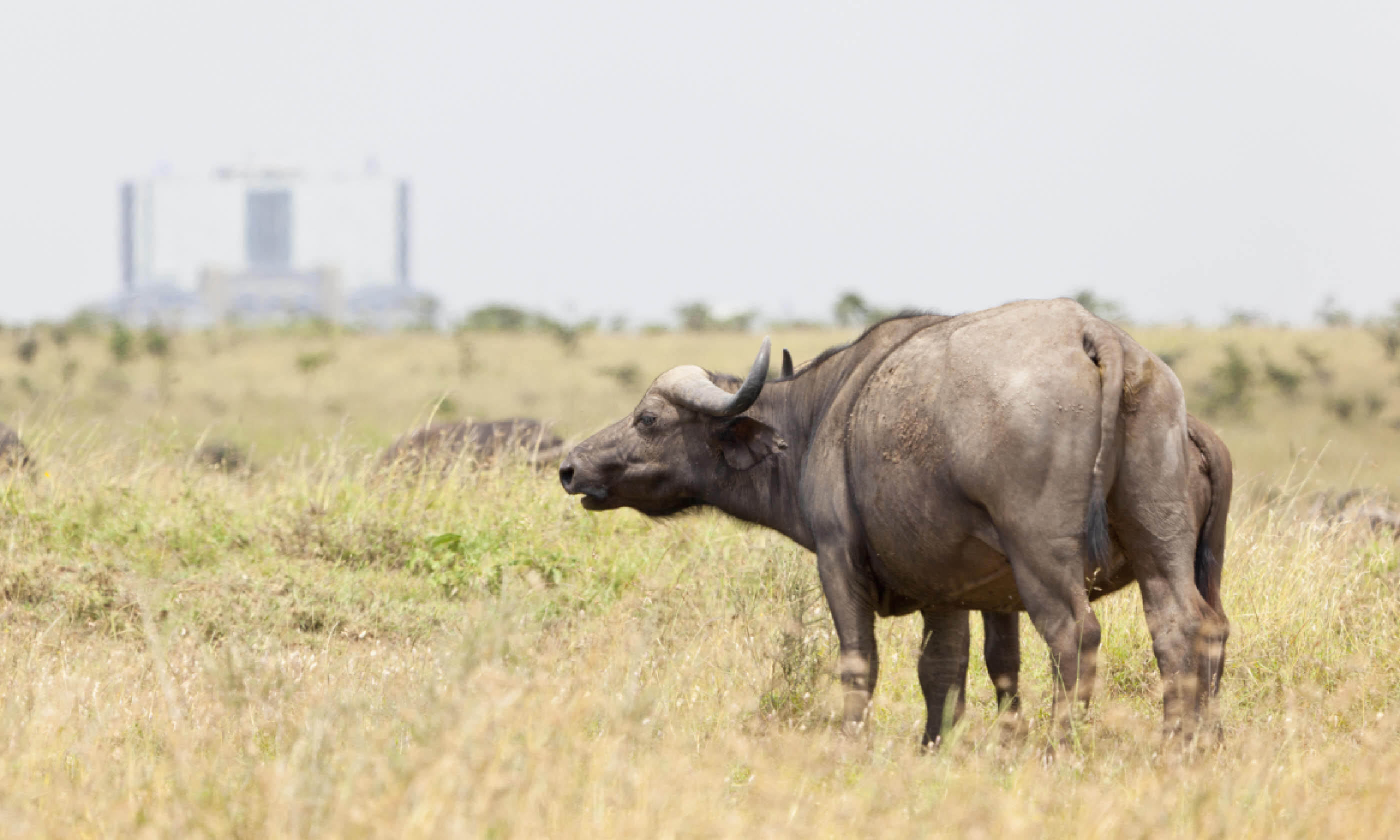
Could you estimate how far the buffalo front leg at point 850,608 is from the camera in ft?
17.8

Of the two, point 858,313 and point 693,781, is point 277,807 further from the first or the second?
point 858,313

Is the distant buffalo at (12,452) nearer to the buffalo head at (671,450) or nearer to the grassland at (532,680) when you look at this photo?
the grassland at (532,680)

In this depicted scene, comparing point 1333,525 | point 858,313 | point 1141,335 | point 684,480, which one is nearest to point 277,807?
point 684,480

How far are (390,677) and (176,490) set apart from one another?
462 centimetres

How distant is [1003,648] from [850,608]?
33.1 inches

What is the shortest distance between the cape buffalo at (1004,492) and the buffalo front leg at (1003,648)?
11 cm

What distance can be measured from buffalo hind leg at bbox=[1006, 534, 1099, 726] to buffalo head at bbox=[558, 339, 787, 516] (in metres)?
1.69

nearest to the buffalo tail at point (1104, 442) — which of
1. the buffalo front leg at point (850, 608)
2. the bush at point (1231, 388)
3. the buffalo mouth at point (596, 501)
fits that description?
the buffalo front leg at point (850, 608)

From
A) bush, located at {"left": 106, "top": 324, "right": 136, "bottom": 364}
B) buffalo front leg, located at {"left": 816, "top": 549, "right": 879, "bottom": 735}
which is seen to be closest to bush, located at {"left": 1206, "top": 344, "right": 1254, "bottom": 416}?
buffalo front leg, located at {"left": 816, "top": 549, "right": 879, "bottom": 735}

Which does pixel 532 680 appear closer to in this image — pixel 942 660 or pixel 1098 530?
pixel 1098 530

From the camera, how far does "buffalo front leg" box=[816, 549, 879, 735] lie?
17.8 ft

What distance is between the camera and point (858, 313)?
4406cm

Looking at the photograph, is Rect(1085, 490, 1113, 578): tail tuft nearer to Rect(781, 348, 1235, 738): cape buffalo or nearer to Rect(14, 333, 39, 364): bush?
Rect(781, 348, 1235, 738): cape buffalo

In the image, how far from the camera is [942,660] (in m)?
5.85
